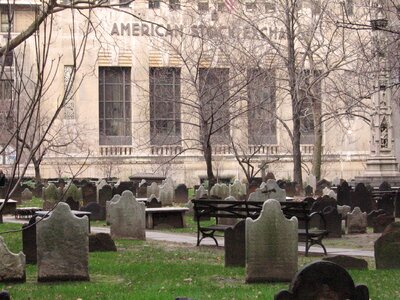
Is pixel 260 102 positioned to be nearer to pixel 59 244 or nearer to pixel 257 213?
pixel 257 213

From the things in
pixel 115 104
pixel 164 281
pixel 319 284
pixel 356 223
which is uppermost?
pixel 115 104

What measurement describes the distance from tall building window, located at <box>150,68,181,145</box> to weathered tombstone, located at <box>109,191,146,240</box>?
23.2 metres

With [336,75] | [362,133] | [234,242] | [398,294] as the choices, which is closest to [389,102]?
[336,75]

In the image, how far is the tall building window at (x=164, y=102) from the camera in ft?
147

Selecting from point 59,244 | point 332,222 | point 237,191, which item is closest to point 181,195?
point 237,191

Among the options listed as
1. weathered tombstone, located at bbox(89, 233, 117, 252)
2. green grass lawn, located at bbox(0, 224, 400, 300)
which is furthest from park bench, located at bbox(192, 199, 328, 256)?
weathered tombstone, located at bbox(89, 233, 117, 252)

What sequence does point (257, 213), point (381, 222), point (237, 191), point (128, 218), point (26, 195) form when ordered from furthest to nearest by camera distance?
point (26, 195) < point (237, 191) < point (381, 222) < point (128, 218) < point (257, 213)

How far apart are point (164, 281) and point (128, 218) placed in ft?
22.8

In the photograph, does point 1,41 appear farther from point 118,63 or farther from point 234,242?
point 234,242

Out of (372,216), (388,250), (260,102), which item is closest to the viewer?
(388,250)

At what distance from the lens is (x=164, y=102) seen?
4566 centimetres

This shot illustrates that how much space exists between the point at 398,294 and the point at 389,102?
18184 millimetres

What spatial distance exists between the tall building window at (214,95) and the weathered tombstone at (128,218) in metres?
12.4

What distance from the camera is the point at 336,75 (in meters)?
39.6
